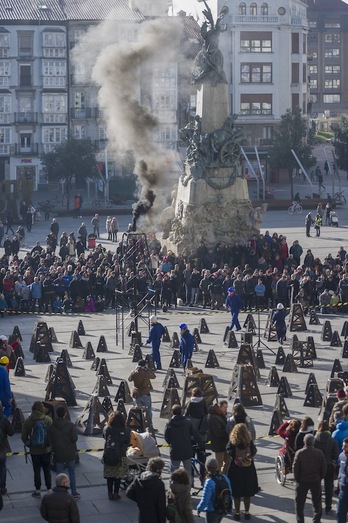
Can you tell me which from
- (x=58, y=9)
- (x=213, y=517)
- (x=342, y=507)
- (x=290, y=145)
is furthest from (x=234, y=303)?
(x=58, y=9)

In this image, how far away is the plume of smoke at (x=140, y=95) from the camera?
5466 cm

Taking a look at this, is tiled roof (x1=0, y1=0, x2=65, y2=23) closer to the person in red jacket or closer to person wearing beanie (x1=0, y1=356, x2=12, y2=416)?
person wearing beanie (x1=0, y1=356, x2=12, y2=416)

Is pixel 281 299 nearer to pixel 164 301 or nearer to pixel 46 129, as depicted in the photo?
pixel 164 301

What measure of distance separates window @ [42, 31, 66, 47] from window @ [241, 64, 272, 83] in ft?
42.0

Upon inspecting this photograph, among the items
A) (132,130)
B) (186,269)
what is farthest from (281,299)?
(132,130)

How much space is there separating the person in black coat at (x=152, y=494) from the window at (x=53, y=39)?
74855 mm

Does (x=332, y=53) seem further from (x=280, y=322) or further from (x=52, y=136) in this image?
(x=280, y=322)

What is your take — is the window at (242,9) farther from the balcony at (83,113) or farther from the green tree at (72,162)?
the green tree at (72,162)

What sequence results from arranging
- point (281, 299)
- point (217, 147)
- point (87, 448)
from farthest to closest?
point (217, 147), point (281, 299), point (87, 448)

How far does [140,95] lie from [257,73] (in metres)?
14.4

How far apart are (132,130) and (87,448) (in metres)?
41.7

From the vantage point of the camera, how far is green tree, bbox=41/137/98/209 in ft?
255

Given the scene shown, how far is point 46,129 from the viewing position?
8769cm

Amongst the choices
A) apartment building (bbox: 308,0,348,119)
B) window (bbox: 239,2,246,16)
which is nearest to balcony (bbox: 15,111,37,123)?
window (bbox: 239,2,246,16)
